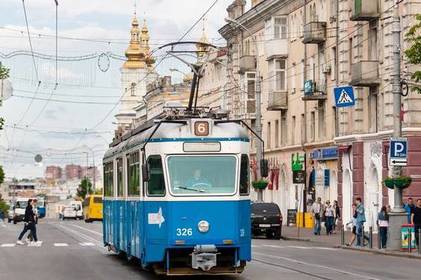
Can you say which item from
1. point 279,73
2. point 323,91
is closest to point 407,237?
point 323,91

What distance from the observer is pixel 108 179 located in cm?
3033

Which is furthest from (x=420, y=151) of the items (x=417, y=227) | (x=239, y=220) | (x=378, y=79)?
(x=239, y=220)

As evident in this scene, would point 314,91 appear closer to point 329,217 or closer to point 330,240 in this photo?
point 329,217

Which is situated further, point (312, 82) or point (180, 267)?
point (312, 82)

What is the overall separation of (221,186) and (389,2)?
29.4 metres

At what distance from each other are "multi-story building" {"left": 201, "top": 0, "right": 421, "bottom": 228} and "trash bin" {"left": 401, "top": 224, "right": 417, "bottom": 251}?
460 inches

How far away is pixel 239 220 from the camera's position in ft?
70.5

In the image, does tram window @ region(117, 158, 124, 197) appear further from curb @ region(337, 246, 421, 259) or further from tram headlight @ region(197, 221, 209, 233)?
curb @ region(337, 246, 421, 259)

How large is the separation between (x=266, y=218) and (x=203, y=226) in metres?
28.7

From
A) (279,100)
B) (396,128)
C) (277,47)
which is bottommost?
(396,128)

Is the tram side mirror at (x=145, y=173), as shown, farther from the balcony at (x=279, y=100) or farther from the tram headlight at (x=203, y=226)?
the balcony at (x=279, y=100)

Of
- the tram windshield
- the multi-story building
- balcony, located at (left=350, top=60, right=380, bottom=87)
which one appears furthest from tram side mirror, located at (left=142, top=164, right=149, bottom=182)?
balcony, located at (left=350, top=60, right=380, bottom=87)

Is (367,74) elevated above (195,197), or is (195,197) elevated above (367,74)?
(367,74)

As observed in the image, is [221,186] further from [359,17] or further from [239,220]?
[359,17]
